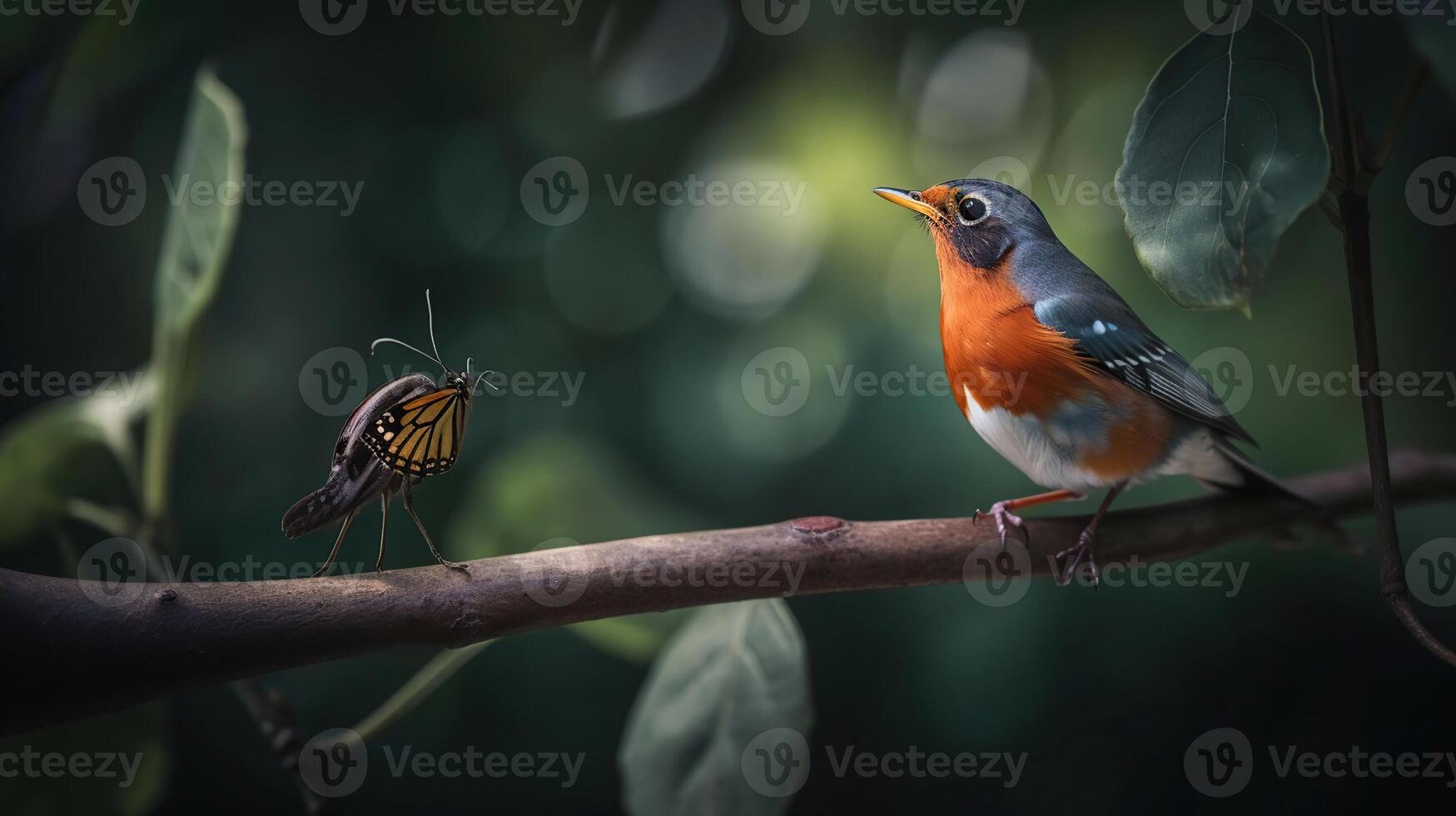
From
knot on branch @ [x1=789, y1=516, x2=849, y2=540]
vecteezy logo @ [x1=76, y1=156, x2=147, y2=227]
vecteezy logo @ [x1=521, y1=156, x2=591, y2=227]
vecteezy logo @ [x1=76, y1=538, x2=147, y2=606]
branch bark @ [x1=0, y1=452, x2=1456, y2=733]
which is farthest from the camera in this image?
vecteezy logo @ [x1=521, y1=156, x2=591, y2=227]

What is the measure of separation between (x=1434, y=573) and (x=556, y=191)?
831 mm

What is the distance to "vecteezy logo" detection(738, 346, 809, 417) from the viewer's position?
0.86 meters

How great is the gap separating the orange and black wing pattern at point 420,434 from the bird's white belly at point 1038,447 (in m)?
0.36

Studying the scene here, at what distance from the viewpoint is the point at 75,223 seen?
2.35ft

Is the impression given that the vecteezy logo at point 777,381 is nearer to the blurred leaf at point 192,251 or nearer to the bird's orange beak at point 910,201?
the bird's orange beak at point 910,201

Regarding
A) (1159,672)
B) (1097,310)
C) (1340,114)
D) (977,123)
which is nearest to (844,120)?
(977,123)

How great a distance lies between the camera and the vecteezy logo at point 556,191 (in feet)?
2.81

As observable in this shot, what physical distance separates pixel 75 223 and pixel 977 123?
77 cm

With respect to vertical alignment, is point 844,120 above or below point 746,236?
above

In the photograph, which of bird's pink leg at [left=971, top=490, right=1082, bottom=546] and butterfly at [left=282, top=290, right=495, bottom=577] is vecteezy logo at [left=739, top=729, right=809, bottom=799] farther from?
butterfly at [left=282, top=290, right=495, bottom=577]

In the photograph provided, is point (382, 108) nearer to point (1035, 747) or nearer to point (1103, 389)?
point (1103, 389)

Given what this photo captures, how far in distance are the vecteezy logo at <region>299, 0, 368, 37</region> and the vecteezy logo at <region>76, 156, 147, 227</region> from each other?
0.19 meters
